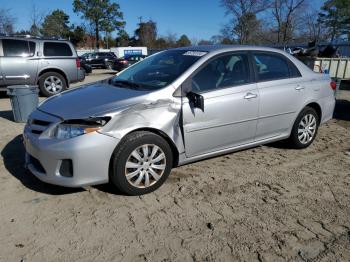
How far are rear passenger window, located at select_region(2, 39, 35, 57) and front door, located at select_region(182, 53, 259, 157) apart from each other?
296 inches

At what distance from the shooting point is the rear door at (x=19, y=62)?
31.8ft

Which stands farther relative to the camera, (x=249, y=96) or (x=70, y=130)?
(x=249, y=96)

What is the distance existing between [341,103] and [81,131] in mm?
8839

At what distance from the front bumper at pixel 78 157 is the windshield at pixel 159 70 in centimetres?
102

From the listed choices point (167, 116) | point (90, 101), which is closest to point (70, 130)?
point (90, 101)

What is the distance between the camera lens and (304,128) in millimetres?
5277

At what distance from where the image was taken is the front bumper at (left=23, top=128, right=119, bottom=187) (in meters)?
3.34

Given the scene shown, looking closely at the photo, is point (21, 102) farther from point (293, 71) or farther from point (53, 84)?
point (293, 71)

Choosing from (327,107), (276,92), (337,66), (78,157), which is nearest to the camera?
(78,157)

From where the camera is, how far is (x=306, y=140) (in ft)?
17.7

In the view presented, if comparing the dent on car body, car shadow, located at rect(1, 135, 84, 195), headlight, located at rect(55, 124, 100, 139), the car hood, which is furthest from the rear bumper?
car shadow, located at rect(1, 135, 84, 195)

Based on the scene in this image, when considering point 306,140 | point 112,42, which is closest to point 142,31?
point 112,42

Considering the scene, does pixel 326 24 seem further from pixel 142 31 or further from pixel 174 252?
pixel 174 252

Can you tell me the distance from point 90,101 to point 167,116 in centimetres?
86
